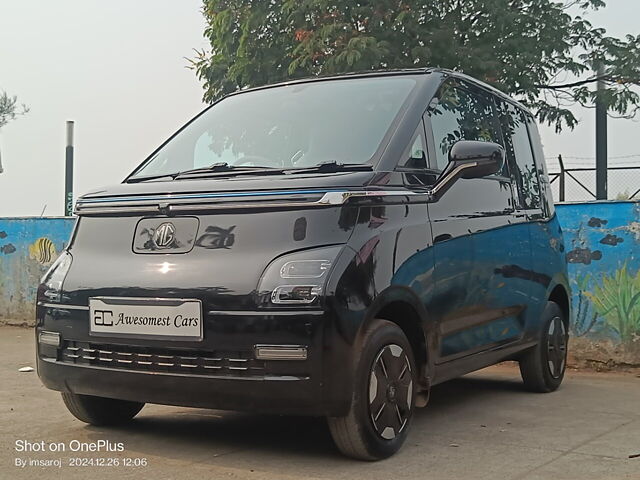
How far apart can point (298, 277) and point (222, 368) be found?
512 mm

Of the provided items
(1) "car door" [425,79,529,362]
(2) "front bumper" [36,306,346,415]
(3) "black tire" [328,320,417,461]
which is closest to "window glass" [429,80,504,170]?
(1) "car door" [425,79,529,362]

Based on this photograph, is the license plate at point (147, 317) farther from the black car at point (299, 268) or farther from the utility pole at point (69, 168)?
the utility pole at point (69, 168)

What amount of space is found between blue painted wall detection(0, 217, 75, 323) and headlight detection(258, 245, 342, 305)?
8.13 meters

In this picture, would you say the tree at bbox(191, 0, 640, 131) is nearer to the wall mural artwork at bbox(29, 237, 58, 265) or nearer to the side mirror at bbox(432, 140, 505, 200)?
the wall mural artwork at bbox(29, 237, 58, 265)

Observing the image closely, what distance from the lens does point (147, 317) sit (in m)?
3.91

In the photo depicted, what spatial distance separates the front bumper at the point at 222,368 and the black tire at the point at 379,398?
0.48 feet

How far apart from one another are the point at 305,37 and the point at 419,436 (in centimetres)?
1260

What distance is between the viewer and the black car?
3719mm

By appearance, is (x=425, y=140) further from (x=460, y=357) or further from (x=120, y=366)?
(x=120, y=366)

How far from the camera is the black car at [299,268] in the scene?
372 cm

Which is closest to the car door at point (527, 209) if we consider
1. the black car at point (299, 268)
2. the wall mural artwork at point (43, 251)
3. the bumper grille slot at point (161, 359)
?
the black car at point (299, 268)

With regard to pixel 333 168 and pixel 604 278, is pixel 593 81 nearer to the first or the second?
pixel 604 278

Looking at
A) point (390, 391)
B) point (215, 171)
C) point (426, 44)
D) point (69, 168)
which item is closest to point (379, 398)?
point (390, 391)

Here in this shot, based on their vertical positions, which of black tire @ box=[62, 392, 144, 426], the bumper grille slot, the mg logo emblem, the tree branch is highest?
the tree branch
